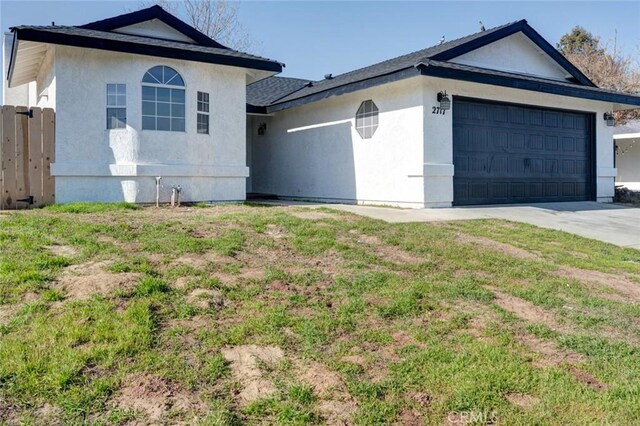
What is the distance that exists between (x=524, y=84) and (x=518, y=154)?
1.89m

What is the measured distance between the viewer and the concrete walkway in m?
9.33

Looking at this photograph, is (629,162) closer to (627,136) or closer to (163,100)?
(627,136)

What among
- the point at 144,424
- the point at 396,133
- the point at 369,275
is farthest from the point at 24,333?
the point at 396,133

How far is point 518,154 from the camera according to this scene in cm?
1326

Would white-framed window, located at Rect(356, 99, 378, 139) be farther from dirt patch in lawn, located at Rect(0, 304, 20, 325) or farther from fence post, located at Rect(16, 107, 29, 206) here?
dirt patch in lawn, located at Rect(0, 304, 20, 325)

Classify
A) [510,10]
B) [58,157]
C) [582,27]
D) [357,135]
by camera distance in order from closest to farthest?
1. [58,157]
2. [357,135]
3. [510,10]
4. [582,27]

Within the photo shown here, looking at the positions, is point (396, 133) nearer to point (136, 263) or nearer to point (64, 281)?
Answer: point (136, 263)

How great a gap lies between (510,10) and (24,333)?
71.2ft

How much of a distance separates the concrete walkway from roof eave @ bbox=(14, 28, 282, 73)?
13.4 feet

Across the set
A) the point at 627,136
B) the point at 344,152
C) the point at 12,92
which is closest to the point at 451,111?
the point at 344,152

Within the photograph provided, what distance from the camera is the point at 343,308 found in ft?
14.4

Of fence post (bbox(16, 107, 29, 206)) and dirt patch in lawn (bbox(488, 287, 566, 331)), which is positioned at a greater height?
fence post (bbox(16, 107, 29, 206))

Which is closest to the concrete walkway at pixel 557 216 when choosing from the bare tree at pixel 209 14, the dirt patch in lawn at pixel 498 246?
the dirt patch in lawn at pixel 498 246

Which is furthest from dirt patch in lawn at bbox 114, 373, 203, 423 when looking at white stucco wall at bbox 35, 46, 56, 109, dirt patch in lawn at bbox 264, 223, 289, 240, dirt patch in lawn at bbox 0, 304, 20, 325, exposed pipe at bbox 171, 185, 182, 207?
white stucco wall at bbox 35, 46, 56, 109
